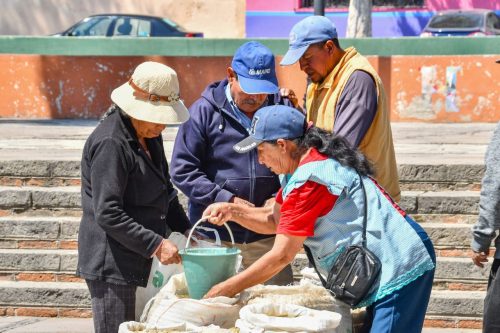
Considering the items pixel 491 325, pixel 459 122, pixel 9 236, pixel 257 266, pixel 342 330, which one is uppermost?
pixel 257 266

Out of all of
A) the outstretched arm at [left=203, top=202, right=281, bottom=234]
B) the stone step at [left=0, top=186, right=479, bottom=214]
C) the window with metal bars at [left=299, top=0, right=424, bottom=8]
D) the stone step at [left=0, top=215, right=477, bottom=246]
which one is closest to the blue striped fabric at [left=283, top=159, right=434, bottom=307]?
the outstretched arm at [left=203, top=202, right=281, bottom=234]

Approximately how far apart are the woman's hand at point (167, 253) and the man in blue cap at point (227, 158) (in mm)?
609

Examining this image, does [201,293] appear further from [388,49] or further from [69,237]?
[388,49]

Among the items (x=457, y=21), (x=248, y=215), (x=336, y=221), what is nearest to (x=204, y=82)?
(x=248, y=215)

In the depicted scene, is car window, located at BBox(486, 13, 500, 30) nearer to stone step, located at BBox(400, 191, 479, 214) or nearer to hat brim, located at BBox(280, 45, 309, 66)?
stone step, located at BBox(400, 191, 479, 214)

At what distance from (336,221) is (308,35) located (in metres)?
1.36

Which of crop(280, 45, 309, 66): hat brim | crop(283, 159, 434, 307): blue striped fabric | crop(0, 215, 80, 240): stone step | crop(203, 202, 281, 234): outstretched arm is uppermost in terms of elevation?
crop(280, 45, 309, 66): hat brim

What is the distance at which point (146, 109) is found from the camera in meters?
4.16

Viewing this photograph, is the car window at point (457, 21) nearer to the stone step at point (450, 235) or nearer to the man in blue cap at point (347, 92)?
the stone step at point (450, 235)

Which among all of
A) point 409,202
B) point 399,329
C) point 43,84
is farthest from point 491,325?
point 43,84

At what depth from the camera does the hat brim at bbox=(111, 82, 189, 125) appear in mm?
4133

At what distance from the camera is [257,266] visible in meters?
3.89

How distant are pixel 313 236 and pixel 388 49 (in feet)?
33.2

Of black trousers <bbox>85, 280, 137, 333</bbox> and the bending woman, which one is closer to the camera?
the bending woman
